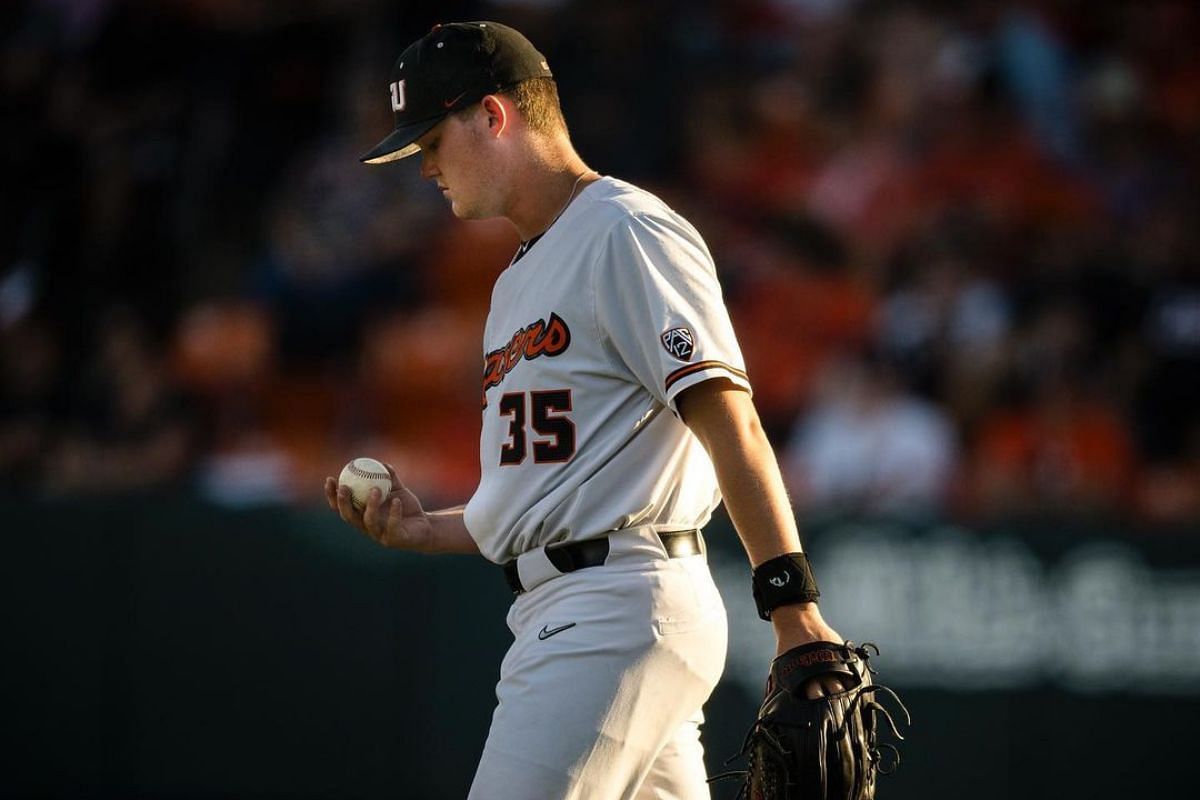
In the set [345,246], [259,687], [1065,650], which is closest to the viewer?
[1065,650]

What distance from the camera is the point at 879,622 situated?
7.05 metres

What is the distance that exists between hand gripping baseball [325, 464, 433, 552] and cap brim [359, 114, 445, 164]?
73 cm

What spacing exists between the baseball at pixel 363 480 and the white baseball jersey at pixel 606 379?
1.42 ft

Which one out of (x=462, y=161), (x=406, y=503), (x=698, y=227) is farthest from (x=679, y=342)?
(x=698, y=227)

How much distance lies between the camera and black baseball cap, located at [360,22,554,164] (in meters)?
3.26

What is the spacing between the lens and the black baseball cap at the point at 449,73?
128 inches

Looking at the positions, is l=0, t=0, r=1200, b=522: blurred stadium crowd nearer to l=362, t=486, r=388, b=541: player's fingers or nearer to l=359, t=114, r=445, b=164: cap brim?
l=362, t=486, r=388, b=541: player's fingers

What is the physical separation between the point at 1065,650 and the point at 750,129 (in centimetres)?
391

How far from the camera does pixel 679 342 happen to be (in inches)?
115

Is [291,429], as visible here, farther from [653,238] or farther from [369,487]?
[653,238]

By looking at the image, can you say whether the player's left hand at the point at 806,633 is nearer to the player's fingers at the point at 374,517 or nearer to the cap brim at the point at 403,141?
the player's fingers at the point at 374,517

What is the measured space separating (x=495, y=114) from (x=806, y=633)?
4.02 feet

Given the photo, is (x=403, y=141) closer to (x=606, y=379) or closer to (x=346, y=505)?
(x=606, y=379)

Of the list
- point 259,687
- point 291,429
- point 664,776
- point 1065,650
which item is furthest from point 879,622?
point 664,776
